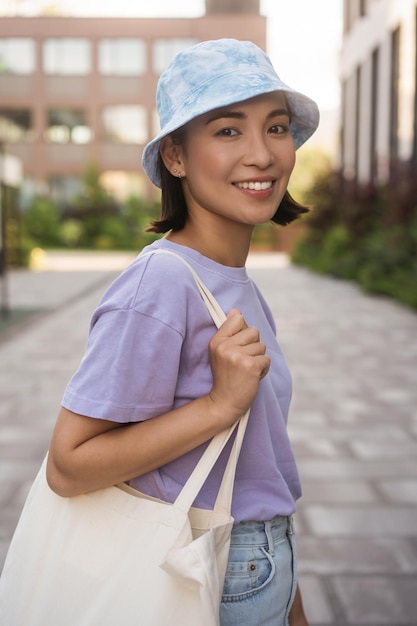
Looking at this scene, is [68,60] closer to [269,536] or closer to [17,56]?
[17,56]

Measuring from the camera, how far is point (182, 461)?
1.35 metres

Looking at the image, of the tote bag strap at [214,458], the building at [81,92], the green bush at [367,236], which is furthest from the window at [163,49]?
the tote bag strap at [214,458]

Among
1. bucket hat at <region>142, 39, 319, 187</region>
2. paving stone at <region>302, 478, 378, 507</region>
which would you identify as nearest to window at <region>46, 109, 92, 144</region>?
paving stone at <region>302, 478, 378, 507</region>

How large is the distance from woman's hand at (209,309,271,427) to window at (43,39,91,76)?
50150mm

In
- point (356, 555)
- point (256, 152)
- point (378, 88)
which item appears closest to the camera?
point (256, 152)

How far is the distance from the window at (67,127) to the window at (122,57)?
10.5 feet

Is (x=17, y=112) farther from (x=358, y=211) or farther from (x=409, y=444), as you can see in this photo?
(x=409, y=444)

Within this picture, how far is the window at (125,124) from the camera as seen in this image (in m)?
48.6

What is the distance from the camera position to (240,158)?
4.54ft

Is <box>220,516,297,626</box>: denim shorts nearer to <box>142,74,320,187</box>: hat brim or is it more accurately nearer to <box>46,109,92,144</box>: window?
<box>142,74,320,187</box>: hat brim

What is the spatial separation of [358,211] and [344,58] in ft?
28.4

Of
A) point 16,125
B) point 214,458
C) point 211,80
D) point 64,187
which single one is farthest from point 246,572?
point 16,125

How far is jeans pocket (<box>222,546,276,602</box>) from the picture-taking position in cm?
142

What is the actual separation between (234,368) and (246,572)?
1.30ft
